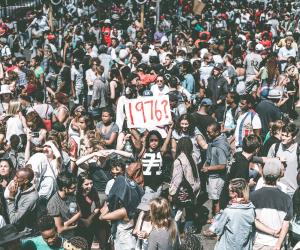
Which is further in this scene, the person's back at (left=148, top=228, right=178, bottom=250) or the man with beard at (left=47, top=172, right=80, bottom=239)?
the man with beard at (left=47, top=172, right=80, bottom=239)

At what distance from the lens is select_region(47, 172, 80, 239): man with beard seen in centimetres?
703

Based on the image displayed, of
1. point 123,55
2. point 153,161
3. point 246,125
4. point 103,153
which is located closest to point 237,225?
point 153,161

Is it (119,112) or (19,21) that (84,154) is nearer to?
(119,112)

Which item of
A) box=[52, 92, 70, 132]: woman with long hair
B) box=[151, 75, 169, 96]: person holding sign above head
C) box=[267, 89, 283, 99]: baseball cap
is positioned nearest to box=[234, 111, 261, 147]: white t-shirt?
box=[151, 75, 169, 96]: person holding sign above head

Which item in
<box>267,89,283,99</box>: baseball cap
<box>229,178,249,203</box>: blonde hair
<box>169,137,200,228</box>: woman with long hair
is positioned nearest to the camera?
<box>229,178,249,203</box>: blonde hair

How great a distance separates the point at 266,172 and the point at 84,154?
3.10 meters

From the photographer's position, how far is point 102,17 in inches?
1064

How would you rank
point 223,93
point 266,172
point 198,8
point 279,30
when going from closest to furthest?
point 266,172 < point 223,93 < point 279,30 < point 198,8

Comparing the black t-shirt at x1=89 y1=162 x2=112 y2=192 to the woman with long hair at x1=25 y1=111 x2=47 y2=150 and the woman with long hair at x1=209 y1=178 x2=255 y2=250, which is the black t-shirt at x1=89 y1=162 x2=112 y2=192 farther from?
the woman with long hair at x1=209 y1=178 x2=255 y2=250

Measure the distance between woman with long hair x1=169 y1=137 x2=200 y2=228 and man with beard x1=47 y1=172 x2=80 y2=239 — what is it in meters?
1.39

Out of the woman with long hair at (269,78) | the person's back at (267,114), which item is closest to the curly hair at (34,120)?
the person's back at (267,114)

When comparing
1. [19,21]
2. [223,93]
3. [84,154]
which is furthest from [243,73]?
[19,21]

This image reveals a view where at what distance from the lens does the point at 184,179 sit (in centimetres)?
805

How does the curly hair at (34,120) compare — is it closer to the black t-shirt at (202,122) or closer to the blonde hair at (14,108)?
the blonde hair at (14,108)
